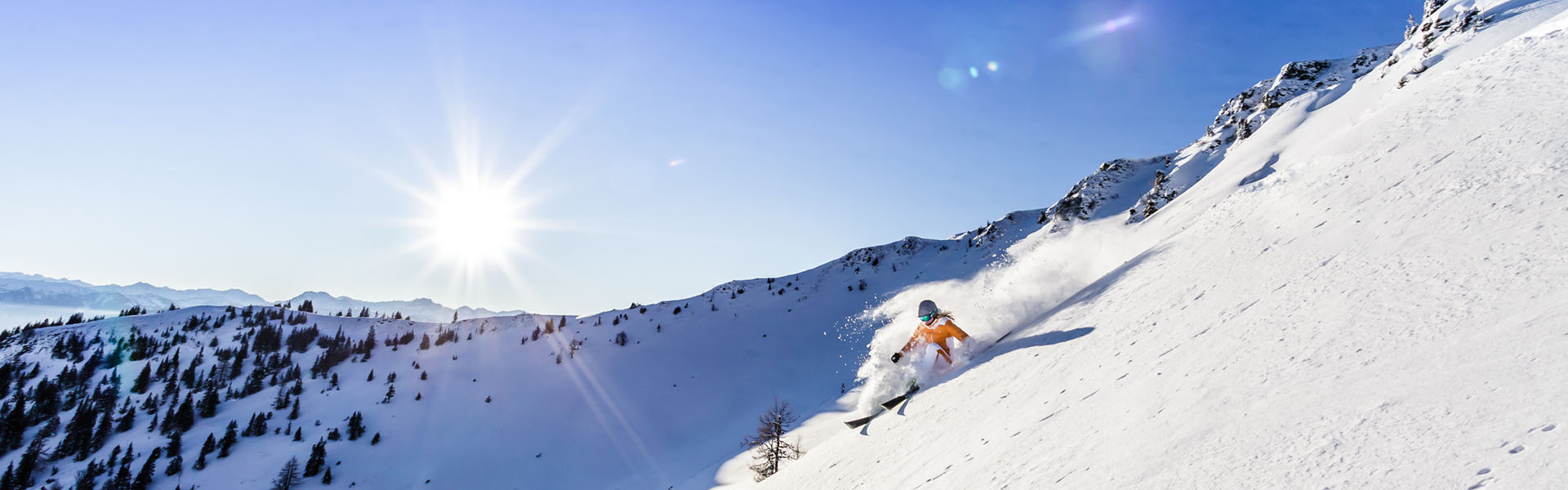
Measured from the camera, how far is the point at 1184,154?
183 ft

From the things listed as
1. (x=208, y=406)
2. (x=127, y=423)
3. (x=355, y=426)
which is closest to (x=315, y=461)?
(x=355, y=426)

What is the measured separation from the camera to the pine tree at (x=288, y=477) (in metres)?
40.9

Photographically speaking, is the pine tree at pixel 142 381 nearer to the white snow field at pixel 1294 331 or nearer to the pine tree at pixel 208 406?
the pine tree at pixel 208 406

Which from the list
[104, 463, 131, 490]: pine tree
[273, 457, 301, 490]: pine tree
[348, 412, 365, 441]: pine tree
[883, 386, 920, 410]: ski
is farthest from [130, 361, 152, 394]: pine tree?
[883, 386, 920, 410]: ski

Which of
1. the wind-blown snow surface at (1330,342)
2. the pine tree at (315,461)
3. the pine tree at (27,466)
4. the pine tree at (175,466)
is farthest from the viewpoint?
the pine tree at (27,466)

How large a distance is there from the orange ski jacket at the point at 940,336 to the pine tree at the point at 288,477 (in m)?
47.1

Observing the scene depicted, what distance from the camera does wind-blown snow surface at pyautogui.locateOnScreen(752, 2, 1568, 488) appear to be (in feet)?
14.1

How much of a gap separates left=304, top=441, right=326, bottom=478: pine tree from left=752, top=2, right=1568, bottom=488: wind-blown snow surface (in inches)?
1752

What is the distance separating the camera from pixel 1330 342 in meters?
6.27

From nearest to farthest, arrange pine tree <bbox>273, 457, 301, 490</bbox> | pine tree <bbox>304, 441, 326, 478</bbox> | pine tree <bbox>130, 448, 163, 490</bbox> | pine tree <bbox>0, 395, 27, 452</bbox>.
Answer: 1. pine tree <bbox>273, 457, 301, 490</bbox>
2. pine tree <bbox>304, 441, 326, 478</bbox>
3. pine tree <bbox>130, 448, 163, 490</bbox>
4. pine tree <bbox>0, 395, 27, 452</bbox>

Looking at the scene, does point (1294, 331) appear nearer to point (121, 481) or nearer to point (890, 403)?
point (890, 403)

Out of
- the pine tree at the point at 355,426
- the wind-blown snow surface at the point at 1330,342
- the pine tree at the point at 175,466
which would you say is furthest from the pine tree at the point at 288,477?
the wind-blown snow surface at the point at 1330,342

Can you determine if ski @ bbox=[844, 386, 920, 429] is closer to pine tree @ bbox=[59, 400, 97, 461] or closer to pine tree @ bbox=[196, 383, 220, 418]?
pine tree @ bbox=[196, 383, 220, 418]

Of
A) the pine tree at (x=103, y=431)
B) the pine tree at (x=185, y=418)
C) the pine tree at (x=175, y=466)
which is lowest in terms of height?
the pine tree at (x=175, y=466)
